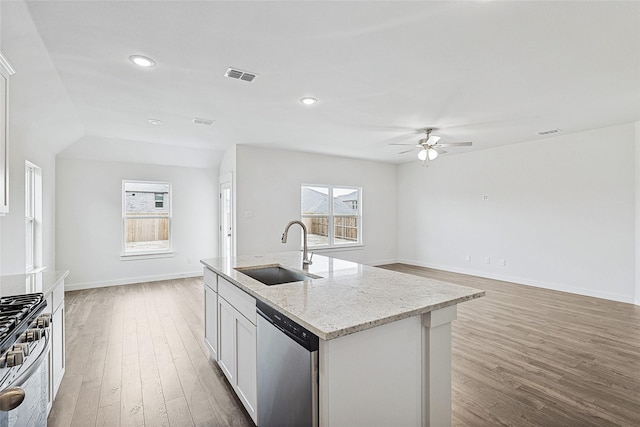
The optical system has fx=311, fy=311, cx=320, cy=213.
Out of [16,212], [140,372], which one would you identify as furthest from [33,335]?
[16,212]

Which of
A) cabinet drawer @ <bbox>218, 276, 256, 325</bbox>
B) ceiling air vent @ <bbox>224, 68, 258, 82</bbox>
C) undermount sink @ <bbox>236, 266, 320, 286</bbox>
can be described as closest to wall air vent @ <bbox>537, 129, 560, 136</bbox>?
ceiling air vent @ <bbox>224, 68, 258, 82</bbox>

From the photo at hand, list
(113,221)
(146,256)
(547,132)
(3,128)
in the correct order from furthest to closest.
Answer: (146,256) < (113,221) < (547,132) < (3,128)

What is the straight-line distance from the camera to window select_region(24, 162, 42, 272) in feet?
13.6

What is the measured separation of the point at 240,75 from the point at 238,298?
1917 millimetres

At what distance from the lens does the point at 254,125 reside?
4.28 metres

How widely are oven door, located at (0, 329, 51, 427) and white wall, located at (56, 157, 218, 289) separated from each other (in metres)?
4.69

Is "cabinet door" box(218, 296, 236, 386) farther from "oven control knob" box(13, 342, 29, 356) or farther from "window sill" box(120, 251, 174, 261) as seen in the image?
"window sill" box(120, 251, 174, 261)

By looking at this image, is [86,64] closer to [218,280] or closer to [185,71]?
[185,71]

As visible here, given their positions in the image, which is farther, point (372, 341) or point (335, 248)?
point (335, 248)

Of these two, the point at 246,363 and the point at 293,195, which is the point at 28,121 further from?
the point at 293,195

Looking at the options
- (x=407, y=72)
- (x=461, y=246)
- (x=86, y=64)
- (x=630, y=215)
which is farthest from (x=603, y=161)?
(x=86, y=64)

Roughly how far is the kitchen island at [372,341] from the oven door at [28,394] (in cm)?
93

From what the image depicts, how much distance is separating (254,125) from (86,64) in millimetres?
2024

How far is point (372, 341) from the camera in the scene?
1362 mm
